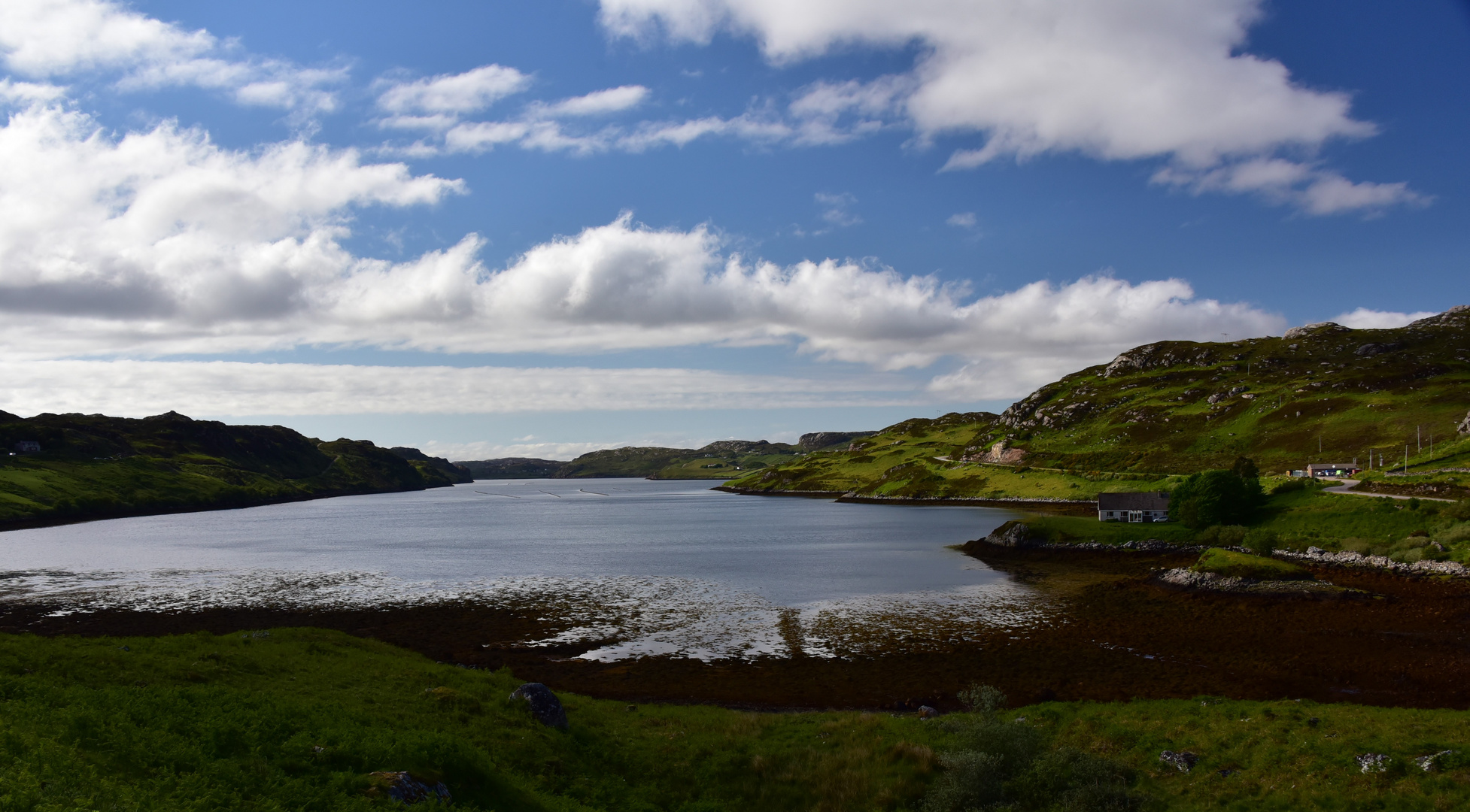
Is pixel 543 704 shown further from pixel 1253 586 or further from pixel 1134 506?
pixel 1134 506

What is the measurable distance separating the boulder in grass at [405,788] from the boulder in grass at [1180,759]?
73.8 feet

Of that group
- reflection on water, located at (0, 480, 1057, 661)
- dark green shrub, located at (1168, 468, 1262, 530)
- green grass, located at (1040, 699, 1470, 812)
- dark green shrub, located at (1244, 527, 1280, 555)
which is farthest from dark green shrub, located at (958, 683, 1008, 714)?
dark green shrub, located at (1168, 468, 1262, 530)

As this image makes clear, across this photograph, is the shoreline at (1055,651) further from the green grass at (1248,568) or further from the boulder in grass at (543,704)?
the boulder in grass at (543,704)

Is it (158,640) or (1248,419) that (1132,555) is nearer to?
(158,640)

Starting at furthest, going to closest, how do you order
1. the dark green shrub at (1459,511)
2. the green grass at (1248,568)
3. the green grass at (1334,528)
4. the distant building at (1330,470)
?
the distant building at (1330,470)
the dark green shrub at (1459,511)
the green grass at (1334,528)
the green grass at (1248,568)

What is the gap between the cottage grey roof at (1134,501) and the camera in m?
114

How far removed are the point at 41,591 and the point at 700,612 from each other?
224 feet

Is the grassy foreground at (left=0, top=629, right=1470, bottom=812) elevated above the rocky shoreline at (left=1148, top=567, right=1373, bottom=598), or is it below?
above

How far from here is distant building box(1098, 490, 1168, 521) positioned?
373 ft

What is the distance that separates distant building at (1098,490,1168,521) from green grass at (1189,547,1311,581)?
44645 mm

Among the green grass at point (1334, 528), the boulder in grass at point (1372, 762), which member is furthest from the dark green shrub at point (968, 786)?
the green grass at point (1334, 528)

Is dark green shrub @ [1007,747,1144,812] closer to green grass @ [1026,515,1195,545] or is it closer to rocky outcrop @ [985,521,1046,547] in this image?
rocky outcrop @ [985,521,1046,547]

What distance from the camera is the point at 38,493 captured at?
18050 centimetres

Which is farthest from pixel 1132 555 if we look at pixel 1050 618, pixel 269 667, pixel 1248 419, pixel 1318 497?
pixel 1248 419
